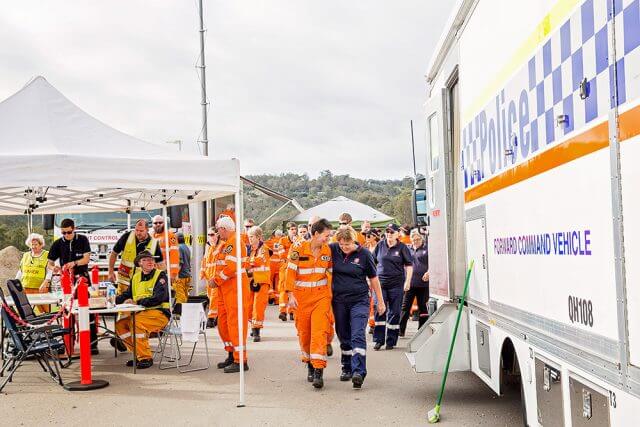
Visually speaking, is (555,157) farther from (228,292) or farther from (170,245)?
(170,245)

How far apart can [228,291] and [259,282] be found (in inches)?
138

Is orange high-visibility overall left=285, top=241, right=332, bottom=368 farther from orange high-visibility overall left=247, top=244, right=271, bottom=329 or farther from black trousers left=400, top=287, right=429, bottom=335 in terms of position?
orange high-visibility overall left=247, top=244, right=271, bottom=329

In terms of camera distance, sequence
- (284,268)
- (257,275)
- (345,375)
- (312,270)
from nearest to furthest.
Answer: (312,270), (345,375), (257,275), (284,268)

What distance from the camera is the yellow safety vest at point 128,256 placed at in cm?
1051

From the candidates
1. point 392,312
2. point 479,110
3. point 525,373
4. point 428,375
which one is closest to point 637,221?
point 525,373

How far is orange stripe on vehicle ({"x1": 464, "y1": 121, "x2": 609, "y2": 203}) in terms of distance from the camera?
10.4 feet

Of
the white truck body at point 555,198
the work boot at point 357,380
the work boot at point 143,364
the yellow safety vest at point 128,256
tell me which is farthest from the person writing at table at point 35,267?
the white truck body at point 555,198

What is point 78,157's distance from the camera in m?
7.42

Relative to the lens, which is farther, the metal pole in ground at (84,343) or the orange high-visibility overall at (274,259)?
the orange high-visibility overall at (274,259)

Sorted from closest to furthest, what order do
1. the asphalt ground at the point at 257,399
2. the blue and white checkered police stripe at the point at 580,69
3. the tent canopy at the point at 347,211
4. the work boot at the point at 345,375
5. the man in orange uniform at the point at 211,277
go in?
the blue and white checkered police stripe at the point at 580,69 → the asphalt ground at the point at 257,399 → the work boot at the point at 345,375 → the man in orange uniform at the point at 211,277 → the tent canopy at the point at 347,211

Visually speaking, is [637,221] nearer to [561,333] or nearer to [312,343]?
[561,333]

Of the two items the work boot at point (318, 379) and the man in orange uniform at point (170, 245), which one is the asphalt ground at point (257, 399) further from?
the man in orange uniform at point (170, 245)

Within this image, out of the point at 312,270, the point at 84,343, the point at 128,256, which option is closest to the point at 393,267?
the point at 312,270

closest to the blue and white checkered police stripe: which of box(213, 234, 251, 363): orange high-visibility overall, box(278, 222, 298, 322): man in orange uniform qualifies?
box(213, 234, 251, 363): orange high-visibility overall
